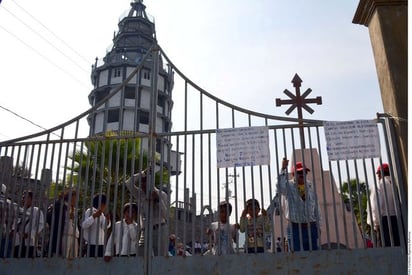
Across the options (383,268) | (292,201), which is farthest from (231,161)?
(383,268)

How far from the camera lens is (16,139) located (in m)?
4.46

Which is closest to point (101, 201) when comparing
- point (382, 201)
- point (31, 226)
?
point (31, 226)

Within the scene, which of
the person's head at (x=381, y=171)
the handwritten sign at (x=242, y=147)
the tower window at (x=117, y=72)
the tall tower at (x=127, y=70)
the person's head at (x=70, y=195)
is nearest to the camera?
the person's head at (x=381, y=171)

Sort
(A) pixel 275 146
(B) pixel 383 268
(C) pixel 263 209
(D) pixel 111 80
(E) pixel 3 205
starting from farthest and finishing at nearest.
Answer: (D) pixel 111 80, (E) pixel 3 205, (A) pixel 275 146, (C) pixel 263 209, (B) pixel 383 268

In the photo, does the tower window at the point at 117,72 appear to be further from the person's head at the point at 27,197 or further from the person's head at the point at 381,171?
the person's head at the point at 381,171

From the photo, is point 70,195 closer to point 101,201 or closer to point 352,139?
point 101,201

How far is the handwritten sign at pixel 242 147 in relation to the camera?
3893 mm

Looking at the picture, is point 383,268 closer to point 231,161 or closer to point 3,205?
point 231,161

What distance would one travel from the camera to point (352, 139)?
384 centimetres

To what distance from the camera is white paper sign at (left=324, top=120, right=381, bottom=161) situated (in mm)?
3768

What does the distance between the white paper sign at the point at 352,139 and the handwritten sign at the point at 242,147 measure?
0.62m

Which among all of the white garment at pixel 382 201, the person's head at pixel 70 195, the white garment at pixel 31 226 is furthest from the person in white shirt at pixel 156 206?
the white garment at pixel 382 201

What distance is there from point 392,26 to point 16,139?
418 cm

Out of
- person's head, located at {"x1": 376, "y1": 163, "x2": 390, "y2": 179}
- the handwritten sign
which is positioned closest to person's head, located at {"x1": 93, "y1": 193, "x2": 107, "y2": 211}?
the handwritten sign
